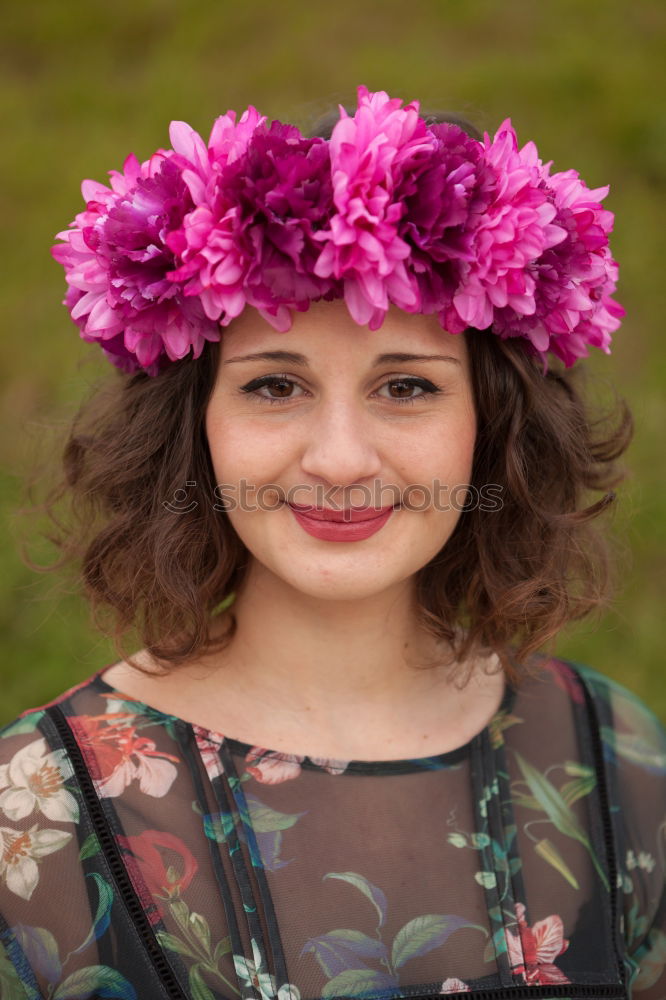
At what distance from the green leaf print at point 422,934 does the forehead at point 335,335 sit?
1.09 metres

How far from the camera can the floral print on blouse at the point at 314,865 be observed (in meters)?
2.03

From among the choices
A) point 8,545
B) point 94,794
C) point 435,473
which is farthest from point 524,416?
point 8,545

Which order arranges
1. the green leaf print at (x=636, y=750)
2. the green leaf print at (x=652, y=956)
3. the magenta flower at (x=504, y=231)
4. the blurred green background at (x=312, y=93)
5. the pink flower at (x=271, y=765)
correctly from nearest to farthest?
the magenta flower at (x=504, y=231) < the pink flower at (x=271, y=765) < the green leaf print at (x=652, y=956) < the green leaf print at (x=636, y=750) < the blurred green background at (x=312, y=93)

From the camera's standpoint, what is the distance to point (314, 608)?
2307 millimetres

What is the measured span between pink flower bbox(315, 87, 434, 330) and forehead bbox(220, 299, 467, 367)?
10 cm

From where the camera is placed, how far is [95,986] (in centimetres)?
202

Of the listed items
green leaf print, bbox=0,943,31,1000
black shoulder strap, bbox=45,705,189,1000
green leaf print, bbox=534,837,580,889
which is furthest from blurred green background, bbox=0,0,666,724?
green leaf print, bbox=0,943,31,1000

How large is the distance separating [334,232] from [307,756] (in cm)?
105

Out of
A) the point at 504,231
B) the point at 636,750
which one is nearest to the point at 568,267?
the point at 504,231

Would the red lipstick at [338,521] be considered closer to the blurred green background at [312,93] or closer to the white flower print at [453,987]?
the white flower print at [453,987]

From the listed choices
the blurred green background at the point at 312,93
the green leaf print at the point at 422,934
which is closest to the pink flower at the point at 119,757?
the green leaf print at the point at 422,934

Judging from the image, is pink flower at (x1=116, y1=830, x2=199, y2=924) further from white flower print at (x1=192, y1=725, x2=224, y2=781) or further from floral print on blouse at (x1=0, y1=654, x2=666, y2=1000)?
white flower print at (x1=192, y1=725, x2=224, y2=781)

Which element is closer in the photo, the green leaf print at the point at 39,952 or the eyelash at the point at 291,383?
the green leaf print at the point at 39,952

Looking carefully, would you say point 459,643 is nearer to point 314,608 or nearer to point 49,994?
point 314,608
